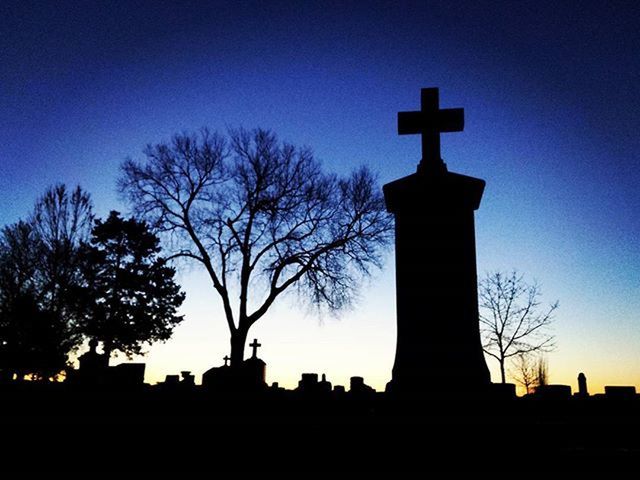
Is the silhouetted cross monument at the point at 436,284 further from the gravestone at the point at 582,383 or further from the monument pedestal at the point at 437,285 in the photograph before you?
the gravestone at the point at 582,383

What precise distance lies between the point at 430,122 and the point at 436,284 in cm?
326

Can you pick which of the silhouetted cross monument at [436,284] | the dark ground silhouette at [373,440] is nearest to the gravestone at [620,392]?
the dark ground silhouette at [373,440]

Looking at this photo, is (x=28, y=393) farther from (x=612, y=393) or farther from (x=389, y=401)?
(x=612, y=393)

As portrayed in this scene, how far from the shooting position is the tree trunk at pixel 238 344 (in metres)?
18.3

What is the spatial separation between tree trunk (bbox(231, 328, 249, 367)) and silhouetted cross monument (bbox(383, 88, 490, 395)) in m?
12.5

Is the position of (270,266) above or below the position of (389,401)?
above

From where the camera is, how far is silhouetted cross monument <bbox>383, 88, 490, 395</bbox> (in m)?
6.78

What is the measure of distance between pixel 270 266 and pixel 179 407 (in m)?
12.5

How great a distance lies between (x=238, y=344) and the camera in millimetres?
18625

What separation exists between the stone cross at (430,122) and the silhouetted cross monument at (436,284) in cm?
57

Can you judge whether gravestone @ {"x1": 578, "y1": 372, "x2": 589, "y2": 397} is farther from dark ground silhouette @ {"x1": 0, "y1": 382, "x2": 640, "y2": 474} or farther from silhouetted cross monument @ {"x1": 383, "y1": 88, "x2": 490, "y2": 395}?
silhouetted cross monument @ {"x1": 383, "y1": 88, "x2": 490, "y2": 395}

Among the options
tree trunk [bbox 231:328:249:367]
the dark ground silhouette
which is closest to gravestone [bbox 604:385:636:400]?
the dark ground silhouette

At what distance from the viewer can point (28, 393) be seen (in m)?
8.25

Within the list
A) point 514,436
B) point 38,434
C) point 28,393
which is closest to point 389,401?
point 514,436
